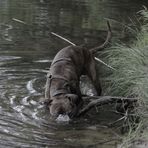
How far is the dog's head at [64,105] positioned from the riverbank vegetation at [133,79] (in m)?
0.91

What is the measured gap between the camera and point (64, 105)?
26.3 feet

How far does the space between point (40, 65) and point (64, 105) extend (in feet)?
13.0

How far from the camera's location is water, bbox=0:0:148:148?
7.37 metres

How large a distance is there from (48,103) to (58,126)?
0.48 metres

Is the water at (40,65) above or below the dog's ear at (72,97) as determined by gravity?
below

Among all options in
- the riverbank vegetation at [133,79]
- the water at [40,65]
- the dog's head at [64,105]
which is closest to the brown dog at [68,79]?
the dog's head at [64,105]

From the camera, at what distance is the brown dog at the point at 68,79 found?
26.5 feet

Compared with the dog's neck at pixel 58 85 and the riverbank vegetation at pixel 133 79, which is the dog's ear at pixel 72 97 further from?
the riverbank vegetation at pixel 133 79

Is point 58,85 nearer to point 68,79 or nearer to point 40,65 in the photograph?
point 68,79

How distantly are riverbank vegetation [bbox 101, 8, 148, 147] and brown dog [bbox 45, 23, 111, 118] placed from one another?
1.53 feet

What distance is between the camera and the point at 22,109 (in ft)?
28.1

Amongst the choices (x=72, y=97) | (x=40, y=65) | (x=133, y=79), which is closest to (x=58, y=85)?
(x=72, y=97)

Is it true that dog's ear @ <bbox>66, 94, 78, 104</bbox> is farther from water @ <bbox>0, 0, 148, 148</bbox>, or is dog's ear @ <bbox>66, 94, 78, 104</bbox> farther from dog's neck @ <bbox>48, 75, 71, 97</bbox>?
water @ <bbox>0, 0, 148, 148</bbox>

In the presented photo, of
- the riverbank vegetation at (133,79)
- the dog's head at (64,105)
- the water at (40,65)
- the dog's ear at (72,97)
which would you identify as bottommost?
the water at (40,65)
